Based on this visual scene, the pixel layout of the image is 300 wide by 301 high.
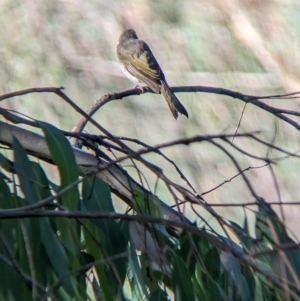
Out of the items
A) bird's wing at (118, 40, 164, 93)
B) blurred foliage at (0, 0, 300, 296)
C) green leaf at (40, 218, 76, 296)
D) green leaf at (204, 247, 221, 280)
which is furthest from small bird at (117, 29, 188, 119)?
green leaf at (40, 218, 76, 296)

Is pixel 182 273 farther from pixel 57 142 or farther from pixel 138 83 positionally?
pixel 138 83

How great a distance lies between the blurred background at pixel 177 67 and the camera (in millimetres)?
6422

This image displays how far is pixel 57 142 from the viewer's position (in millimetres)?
1674

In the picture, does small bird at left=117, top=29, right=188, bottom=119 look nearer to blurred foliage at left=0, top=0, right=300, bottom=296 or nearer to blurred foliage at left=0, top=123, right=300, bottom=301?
blurred foliage at left=0, top=0, right=300, bottom=296

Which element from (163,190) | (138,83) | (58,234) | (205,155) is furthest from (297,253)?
(205,155)

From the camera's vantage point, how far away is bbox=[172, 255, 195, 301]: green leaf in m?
1.73

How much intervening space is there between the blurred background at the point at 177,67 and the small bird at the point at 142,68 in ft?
3.95

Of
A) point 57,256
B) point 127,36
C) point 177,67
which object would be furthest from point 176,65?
point 57,256

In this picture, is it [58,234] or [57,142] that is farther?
[58,234]

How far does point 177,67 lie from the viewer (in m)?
6.71

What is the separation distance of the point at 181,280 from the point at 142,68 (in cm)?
304

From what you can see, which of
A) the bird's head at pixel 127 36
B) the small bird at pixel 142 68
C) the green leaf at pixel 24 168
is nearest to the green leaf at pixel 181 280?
the green leaf at pixel 24 168

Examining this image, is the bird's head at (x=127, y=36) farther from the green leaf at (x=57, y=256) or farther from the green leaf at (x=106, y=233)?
the green leaf at (x=57, y=256)

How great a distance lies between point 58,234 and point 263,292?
1.67 feet
